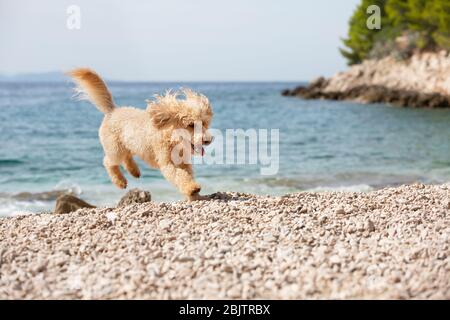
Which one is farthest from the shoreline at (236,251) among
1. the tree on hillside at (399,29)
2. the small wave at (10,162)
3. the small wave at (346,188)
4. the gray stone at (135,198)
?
the tree on hillside at (399,29)

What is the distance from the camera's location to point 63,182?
40.2 ft

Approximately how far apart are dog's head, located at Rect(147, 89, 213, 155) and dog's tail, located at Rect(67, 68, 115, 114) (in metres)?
0.88

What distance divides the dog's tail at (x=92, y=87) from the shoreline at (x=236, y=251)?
4.23ft

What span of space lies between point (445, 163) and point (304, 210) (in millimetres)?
9789

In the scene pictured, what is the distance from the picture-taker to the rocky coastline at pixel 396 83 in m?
38.2

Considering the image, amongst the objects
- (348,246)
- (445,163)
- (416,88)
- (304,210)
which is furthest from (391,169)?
(416,88)

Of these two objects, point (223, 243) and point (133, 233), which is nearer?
point (223, 243)

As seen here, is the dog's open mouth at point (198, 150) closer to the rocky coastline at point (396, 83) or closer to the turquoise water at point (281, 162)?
the turquoise water at point (281, 162)

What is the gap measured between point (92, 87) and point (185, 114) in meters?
1.43

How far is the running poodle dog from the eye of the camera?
559 centimetres
